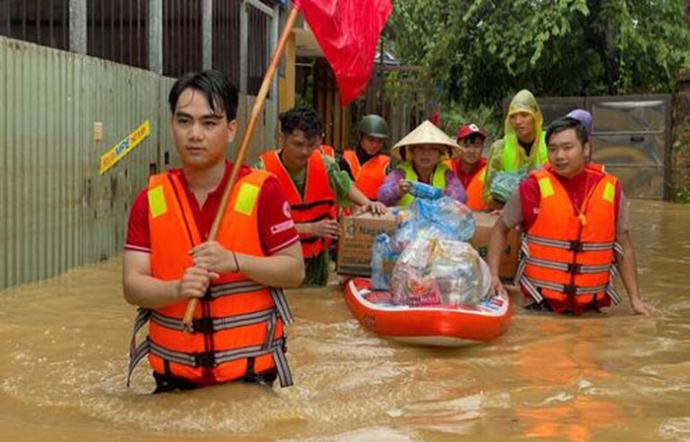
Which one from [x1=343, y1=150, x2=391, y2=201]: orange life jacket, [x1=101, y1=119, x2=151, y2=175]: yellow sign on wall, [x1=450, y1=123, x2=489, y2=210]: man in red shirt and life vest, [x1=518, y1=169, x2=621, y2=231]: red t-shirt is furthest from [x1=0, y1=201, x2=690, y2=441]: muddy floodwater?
[x1=343, y1=150, x2=391, y2=201]: orange life jacket

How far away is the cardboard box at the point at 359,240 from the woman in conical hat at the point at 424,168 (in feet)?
1.40

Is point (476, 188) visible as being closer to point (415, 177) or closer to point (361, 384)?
point (415, 177)

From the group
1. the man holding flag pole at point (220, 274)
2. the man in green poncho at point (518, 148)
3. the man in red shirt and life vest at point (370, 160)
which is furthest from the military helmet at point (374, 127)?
the man holding flag pole at point (220, 274)

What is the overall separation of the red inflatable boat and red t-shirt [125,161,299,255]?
1.88m

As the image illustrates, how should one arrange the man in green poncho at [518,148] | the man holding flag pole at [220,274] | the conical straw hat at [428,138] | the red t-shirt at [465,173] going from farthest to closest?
the red t-shirt at [465,173] → the man in green poncho at [518,148] → the conical straw hat at [428,138] → the man holding flag pole at [220,274]

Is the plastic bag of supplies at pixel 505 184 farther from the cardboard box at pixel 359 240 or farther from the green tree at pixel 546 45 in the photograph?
the green tree at pixel 546 45

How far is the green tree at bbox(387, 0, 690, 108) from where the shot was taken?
17906mm

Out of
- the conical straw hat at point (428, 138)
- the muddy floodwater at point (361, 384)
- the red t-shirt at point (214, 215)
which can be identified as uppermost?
the conical straw hat at point (428, 138)

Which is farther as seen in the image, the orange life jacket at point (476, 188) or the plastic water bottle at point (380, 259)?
the orange life jacket at point (476, 188)

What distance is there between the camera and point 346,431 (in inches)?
155

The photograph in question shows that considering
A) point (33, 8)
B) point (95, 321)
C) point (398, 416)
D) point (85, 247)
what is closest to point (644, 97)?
point (33, 8)

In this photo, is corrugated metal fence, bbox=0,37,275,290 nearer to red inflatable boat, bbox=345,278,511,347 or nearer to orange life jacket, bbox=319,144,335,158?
orange life jacket, bbox=319,144,335,158

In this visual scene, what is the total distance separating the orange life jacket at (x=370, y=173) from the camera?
9.90m

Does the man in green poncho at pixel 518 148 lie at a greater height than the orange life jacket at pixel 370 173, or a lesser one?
greater
